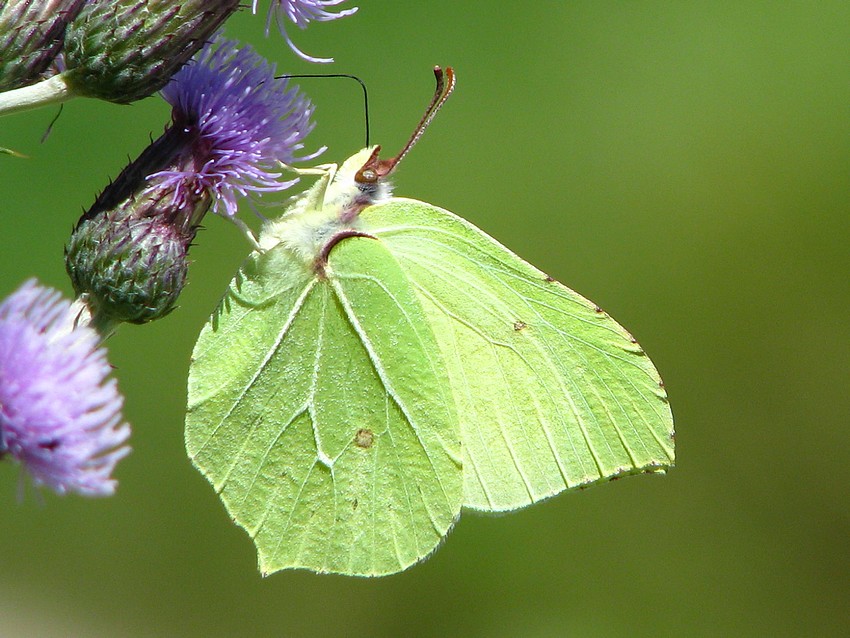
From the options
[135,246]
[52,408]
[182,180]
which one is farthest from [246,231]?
[52,408]

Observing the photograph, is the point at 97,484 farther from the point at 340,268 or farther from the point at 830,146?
the point at 830,146

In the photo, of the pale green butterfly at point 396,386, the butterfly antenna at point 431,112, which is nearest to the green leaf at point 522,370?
the pale green butterfly at point 396,386

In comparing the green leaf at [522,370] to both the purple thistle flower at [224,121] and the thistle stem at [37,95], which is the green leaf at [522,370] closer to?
the purple thistle flower at [224,121]

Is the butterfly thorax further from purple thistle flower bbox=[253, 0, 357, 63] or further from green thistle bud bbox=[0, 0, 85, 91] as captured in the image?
green thistle bud bbox=[0, 0, 85, 91]

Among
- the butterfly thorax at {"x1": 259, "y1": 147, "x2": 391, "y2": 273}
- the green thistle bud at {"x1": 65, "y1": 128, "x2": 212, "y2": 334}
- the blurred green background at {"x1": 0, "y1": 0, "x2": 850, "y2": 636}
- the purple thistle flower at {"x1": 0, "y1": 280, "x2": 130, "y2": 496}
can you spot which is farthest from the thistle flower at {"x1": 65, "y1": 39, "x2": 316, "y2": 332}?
the blurred green background at {"x1": 0, "y1": 0, "x2": 850, "y2": 636}

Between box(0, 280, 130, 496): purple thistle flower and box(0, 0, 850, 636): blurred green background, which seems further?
box(0, 0, 850, 636): blurred green background

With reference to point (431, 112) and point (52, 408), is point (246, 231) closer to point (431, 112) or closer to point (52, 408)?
point (431, 112)
